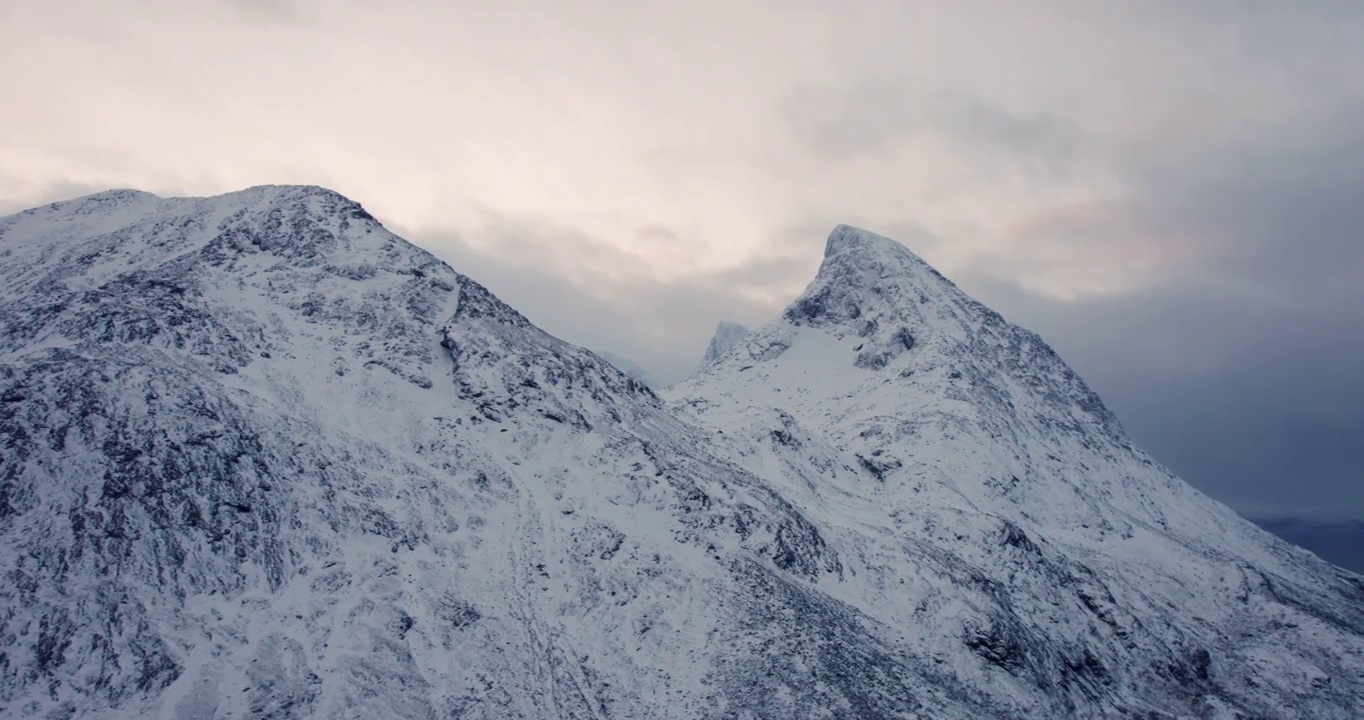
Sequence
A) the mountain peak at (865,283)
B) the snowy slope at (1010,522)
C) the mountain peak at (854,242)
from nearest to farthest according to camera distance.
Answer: the snowy slope at (1010,522) → the mountain peak at (865,283) → the mountain peak at (854,242)

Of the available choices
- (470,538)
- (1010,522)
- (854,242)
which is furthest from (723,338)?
(470,538)

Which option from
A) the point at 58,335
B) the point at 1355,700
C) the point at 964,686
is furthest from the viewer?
the point at 1355,700

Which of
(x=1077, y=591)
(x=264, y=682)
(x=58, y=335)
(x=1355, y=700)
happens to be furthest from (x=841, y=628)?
(x=58, y=335)

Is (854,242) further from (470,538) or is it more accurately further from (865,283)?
(470,538)

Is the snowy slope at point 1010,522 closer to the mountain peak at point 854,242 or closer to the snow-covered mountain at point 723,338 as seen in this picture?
the mountain peak at point 854,242

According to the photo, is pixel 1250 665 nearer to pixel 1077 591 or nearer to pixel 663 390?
pixel 1077 591

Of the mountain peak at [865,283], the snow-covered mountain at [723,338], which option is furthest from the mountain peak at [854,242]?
the snow-covered mountain at [723,338]
